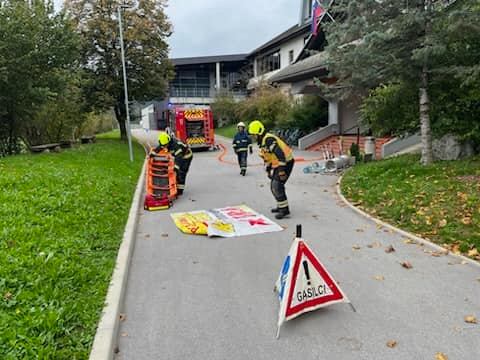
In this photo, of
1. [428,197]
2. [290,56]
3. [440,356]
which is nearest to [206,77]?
[290,56]

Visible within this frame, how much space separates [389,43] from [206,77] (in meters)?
50.1

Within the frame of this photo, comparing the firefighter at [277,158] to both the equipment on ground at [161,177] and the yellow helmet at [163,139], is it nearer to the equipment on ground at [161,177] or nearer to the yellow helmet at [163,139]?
the yellow helmet at [163,139]

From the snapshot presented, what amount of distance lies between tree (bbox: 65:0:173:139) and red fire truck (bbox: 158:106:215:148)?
13.0ft

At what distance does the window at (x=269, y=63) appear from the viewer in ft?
134

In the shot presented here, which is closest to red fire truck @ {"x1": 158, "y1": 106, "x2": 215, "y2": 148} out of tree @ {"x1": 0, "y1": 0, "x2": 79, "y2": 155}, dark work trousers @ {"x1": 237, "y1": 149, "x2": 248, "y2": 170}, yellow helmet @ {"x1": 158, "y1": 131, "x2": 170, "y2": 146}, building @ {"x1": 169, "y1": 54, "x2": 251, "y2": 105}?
tree @ {"x1": 0, "y1": 0, "x2": 79, "y2": 155}

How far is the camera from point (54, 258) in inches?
183

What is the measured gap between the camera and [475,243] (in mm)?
5363

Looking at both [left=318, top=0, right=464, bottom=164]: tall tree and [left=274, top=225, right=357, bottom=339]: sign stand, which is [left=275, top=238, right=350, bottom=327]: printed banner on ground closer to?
[left=274, top=225, right=357, bottom=339]: sign stand

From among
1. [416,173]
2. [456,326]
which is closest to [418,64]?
[416,173]

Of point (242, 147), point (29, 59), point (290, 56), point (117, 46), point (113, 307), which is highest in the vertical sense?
point (290, 56)

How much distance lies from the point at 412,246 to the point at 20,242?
5.52m

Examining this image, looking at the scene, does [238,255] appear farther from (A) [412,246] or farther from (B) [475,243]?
(B) [475,243]

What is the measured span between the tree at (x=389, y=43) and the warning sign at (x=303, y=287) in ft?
21.0

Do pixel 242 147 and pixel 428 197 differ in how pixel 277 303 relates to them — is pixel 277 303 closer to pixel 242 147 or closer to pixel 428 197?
pixel 428 197
